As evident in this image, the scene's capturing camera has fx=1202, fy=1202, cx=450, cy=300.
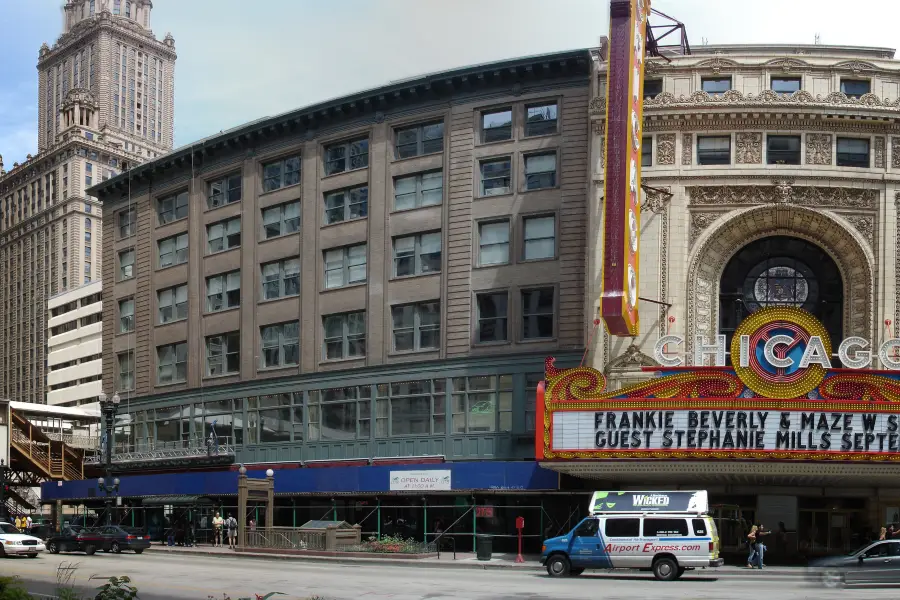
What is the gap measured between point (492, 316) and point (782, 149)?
14.6 m

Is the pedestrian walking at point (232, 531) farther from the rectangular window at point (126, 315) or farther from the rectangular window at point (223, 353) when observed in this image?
the rectangular window at point (126, 315)

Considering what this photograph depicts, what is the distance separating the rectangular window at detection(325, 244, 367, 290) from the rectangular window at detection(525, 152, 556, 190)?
951 cm

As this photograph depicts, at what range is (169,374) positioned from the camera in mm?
68062

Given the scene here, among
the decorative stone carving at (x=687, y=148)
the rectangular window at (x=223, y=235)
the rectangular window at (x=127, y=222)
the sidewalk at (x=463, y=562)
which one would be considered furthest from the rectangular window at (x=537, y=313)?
the rectangular window at (x=127, y=222)

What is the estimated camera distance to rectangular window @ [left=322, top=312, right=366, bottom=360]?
5894cm

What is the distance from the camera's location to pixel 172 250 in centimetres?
6912

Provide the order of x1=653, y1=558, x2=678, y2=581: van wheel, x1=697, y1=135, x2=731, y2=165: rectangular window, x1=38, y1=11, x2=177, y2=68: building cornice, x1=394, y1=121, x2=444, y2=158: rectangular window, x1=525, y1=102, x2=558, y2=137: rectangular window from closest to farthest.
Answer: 1. x1=653, y1=558, x2=678, y2=581: van wheel
2. x1=697, y1=135, x2=731, y2=165: rectangular window
3. x1=525, y1=102, x2=558, y2=137: rectangular window
4. x1=394, y1=121, x2=444, y2=158: rectangular window
5. x1=38, y1=11, x2=177, y2=68: building cornice

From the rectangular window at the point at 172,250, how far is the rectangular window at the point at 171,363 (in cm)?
481

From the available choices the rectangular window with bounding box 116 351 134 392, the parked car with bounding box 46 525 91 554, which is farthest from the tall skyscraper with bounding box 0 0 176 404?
the parked car with bounding box 46 525 91 554

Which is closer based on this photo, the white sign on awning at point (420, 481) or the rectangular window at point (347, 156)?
the white sign on awning at point (420, 481)

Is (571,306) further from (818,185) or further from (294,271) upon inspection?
(294,271)

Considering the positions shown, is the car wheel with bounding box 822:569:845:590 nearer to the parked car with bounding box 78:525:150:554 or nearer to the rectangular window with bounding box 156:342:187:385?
the parked car with bounding box 78:525:150:554

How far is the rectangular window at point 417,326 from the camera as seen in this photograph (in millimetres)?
56219

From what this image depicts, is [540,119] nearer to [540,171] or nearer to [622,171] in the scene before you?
[540,171]
